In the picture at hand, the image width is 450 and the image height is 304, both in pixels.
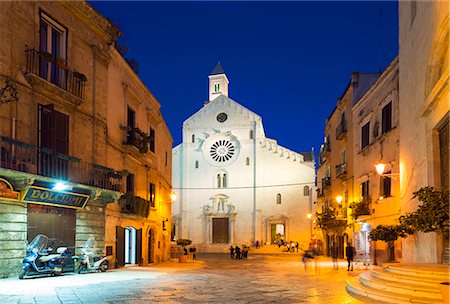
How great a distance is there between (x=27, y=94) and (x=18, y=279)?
18.2ft

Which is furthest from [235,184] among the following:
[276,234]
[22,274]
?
[22,274]

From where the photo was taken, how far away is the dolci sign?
48.2 ft

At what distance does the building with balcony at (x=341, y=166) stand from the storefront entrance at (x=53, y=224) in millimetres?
17654

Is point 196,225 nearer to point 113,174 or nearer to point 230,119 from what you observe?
point 230,119

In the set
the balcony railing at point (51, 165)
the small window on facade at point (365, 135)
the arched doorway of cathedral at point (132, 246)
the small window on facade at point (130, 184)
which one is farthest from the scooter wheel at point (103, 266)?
the small window on facade at point (365, 135)

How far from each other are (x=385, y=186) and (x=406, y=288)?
44.7 feet

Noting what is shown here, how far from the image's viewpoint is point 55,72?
16766mm

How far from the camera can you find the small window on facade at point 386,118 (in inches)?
891

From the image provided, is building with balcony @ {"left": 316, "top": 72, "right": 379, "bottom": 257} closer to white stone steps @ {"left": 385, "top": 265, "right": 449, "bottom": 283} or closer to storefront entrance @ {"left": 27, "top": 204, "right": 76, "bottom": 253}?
storefront entrance @ {"left": 27, "top": 204, "right": 76, "bottom": 253}

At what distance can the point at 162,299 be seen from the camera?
11.1 meters

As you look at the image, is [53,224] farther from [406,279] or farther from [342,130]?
[342,130]

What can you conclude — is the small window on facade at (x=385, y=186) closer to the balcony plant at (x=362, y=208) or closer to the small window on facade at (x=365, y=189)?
the balcony plant at (x=362, y=208)

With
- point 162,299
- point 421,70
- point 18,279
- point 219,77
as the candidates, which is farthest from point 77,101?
point 219,77

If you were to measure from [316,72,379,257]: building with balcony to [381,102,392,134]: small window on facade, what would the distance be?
243 inches
